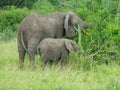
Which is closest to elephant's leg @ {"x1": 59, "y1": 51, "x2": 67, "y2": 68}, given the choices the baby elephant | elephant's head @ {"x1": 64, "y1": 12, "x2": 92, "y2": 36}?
the baby elephant

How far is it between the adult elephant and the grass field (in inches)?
16.5

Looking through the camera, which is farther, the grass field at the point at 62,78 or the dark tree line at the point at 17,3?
the dark tree line at the point at 17,3

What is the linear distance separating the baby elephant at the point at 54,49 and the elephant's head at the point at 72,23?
102 cm

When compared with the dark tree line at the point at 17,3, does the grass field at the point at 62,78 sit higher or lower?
higher

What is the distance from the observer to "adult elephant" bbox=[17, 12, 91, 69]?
1025 cm

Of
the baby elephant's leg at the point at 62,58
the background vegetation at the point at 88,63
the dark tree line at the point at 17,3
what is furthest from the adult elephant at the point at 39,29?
the dark tree line at the point at 17,3

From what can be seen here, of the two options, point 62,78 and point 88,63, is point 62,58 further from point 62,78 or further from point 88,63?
point 62,78

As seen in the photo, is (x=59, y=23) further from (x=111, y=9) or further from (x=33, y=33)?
(x=111, y=9)

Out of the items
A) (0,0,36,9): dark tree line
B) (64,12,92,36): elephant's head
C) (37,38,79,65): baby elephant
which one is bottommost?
(0,0,36,9): dark tree line

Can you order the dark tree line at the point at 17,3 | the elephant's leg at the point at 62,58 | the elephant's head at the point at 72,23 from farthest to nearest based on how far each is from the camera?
the dark tree line at the point at 17,3, the elephant's head at the point at 72,23, the elephant's leg at the point at 62,58

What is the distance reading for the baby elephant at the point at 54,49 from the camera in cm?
977

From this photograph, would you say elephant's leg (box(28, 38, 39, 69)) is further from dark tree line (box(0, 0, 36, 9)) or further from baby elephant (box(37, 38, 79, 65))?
dark tree line (box(0, 0, 36, 9))

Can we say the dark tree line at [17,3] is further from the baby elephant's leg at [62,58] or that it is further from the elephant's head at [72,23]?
the baby elephant's leg at [62,58]

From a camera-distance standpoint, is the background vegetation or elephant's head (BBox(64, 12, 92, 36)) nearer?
A: the background vegetation
